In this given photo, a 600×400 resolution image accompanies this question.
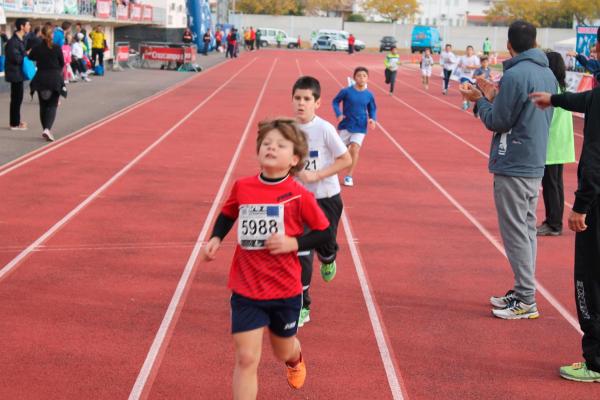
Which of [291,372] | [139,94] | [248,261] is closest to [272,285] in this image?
[248,261]

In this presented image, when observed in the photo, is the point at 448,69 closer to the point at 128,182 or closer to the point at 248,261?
the point at 128,182

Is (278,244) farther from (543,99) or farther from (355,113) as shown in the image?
(355,113)

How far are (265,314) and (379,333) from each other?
7.11ft

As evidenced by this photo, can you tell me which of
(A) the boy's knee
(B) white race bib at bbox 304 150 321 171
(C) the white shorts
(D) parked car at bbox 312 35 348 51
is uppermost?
(D) parked car at bbox 312 35 348 51

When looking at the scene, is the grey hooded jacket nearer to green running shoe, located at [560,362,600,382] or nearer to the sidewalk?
green running shoe, located at [560,362,600,382]

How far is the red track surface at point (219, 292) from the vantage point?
5.62 m

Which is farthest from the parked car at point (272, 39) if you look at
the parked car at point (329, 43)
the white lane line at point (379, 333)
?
the white lane line at point (379, 333)

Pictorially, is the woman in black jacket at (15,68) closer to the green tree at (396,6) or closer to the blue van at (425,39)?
the blue van at (425,39)

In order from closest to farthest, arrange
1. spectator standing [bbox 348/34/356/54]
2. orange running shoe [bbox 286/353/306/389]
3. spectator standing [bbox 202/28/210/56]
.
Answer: orange running shoe [bbox 286/353/306/389] < spectator standing [bbox 202/28/210/56] < spectator standing [bbox 348/34/356/54]

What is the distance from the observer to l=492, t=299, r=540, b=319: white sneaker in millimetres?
6961

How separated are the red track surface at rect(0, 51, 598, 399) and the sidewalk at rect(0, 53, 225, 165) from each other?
126 centimetres

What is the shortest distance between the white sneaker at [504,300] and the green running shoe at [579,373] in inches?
51.0

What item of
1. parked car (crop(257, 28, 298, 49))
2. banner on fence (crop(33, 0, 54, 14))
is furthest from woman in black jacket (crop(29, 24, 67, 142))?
parked car (crop(257, 28, 298, 49))

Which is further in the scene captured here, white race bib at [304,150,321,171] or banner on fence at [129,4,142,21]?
banner on fence at [129,4,142,21]
